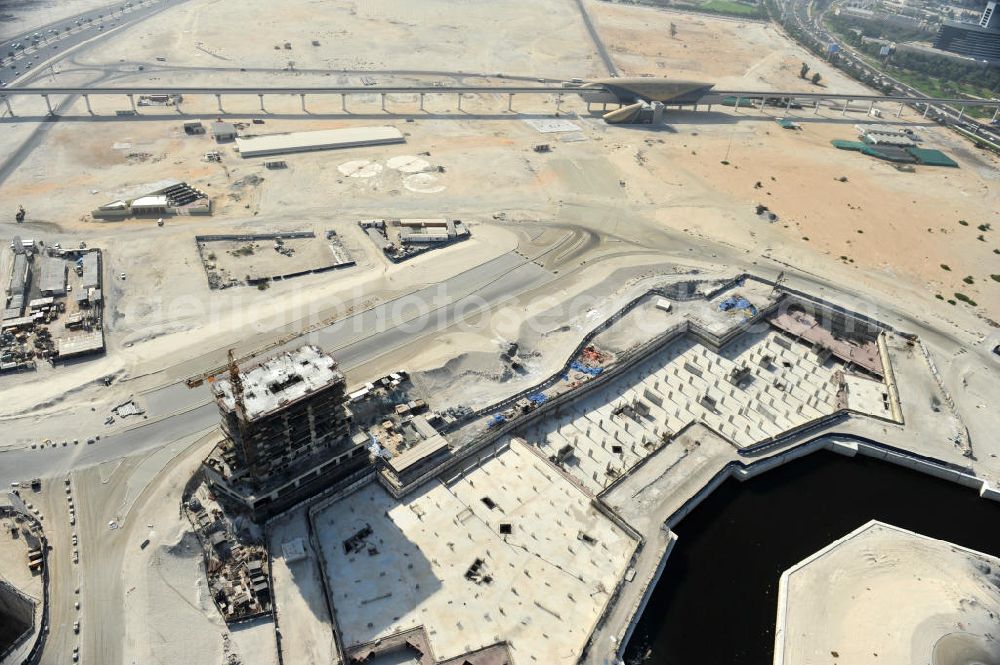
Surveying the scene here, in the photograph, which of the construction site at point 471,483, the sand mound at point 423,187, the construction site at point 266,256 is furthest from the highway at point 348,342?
the sand mound at point 423,187

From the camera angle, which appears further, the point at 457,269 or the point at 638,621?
the point at 457,269

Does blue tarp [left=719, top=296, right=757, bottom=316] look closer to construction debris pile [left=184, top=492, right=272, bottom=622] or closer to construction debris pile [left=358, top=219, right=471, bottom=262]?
construction debris pile [left=358, top=219, right=471, bottom=262]

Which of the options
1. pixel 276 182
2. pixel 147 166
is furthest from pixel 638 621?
pixel 147 166

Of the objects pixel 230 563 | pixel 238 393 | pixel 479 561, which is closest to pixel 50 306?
pixel 238 393

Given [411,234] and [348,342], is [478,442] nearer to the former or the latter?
[348,342]

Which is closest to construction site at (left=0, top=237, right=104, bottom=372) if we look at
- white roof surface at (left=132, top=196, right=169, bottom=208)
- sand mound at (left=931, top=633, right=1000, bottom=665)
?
white roof surface at (left=132, top=196, right=169, bottom=208)

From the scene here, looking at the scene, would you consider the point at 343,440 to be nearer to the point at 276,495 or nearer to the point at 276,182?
the point at 276,495

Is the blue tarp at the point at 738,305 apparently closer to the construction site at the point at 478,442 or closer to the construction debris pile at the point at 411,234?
the construction site at the point at 478,442
